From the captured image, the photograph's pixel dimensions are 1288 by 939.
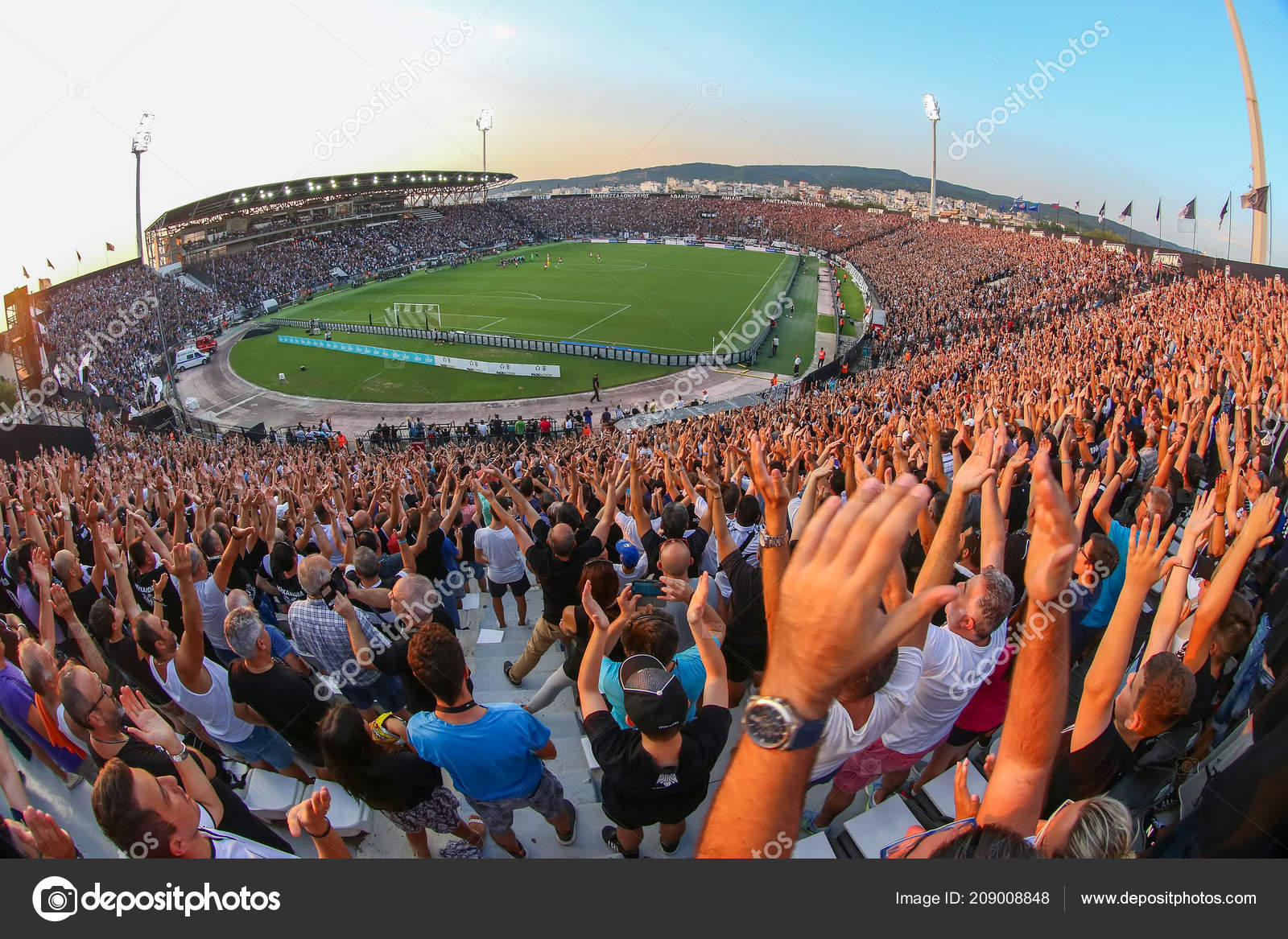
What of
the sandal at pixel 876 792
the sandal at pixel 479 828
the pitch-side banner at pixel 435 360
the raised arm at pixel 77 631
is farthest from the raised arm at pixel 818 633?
the pitch-side banner at pixel 435 360

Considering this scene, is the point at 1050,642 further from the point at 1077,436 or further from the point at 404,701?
the point at 1077,436

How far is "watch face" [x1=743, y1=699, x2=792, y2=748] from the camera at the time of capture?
1.51 metres

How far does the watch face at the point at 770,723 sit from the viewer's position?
1.51 meters

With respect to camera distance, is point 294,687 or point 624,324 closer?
point 294,687

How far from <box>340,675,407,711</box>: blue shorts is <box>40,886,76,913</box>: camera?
330 centimetres

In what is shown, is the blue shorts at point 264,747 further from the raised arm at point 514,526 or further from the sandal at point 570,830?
the raised arm at point 514,526

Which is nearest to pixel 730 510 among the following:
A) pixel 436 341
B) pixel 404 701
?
pixel 404 701

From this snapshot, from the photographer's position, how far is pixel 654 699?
2.95 metres

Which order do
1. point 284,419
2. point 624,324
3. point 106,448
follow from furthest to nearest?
1. point 624,324
2. point 284,419
3. point 106,448

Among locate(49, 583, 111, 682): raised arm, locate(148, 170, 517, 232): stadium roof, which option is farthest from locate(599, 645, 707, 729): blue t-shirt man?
locate(148, 170, 517, 232): stadium roof

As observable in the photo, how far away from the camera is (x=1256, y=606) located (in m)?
4.97

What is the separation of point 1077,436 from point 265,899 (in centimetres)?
962

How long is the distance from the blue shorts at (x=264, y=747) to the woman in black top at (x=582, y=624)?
5.81ft

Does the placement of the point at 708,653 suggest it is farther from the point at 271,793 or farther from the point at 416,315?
the point at 416,315
